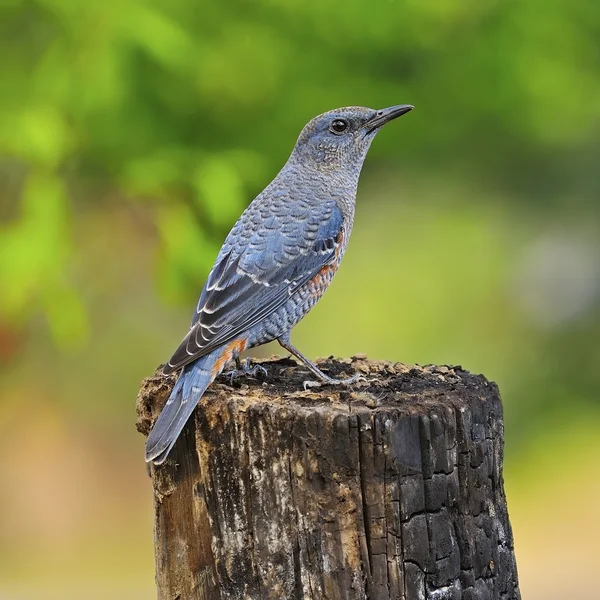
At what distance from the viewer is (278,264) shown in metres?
4.93

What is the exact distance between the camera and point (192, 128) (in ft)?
24.8

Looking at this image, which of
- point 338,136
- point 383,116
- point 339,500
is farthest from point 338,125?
point 339,500

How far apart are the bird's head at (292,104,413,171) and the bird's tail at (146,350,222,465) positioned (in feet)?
5.76

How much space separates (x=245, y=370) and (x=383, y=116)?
5.84 feet

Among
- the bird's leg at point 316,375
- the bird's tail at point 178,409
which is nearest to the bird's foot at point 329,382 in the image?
the bird's leg at point 316,375

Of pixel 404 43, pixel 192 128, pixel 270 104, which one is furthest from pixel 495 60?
pixel 192 128

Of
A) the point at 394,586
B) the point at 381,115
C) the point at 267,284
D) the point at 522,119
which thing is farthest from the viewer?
the point at 522,119

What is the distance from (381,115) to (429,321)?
5274mm

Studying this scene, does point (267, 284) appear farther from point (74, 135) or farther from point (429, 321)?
point (429, 321)

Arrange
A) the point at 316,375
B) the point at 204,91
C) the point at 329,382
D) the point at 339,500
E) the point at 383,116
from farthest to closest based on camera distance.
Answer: the point at 204,91, the point at 383,116, the point at 316,375, the point at 329,382, the point at 339,500

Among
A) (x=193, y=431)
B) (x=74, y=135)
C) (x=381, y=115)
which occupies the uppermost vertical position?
(x=74, y=135)

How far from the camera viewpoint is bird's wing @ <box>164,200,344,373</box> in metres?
4.57

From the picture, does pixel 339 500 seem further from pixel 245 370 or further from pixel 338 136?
pixel 338 136

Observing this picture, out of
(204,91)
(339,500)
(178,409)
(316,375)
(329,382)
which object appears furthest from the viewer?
(204,91)
